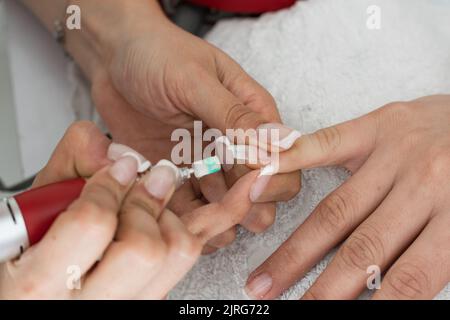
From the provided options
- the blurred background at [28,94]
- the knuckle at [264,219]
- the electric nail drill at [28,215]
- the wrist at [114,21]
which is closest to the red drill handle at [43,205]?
the electric nail drill at [28,215]

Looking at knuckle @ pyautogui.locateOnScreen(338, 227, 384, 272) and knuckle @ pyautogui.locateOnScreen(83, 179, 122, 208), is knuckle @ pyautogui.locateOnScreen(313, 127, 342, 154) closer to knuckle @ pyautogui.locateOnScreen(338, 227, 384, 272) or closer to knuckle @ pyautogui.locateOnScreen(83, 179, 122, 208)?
knuckle @ pyautogui.locateOnScreen(338, 227, 384, 272)

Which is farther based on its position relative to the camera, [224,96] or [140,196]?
[224,96]

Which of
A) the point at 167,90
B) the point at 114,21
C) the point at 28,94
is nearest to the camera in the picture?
the point at 167,90

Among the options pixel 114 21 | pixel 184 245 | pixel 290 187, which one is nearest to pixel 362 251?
pixel 290 187

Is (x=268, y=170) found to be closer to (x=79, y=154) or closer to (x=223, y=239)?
(x=223, y=239)

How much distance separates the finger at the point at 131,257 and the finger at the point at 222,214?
114mm

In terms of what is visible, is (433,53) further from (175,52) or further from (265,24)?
(175,52)

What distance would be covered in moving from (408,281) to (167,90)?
400 mm

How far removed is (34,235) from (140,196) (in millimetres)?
102

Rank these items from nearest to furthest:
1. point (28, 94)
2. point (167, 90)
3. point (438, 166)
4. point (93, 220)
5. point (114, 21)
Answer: point (93, 220)
point (438, 166)
point (167, 90)
point (114, 21)
point (28, 94)

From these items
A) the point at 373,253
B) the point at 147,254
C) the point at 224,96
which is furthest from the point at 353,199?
the point at 147,254

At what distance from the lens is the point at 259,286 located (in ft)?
2.26

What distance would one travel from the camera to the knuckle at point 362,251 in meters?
0.66
